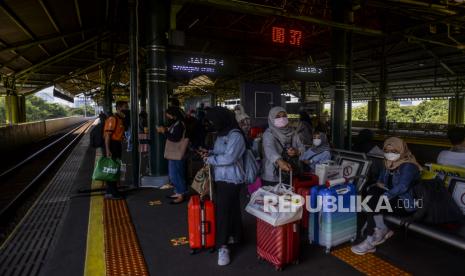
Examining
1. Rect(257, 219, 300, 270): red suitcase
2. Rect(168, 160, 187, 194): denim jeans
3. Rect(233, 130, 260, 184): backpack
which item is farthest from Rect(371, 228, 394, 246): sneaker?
Rect(168, 160, 187, 194): denim jeans

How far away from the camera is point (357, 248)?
332 cm

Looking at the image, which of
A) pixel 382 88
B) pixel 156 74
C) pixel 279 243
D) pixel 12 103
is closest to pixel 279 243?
pixel 279 243

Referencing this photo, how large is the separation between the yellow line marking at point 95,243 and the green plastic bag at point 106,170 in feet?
1.45

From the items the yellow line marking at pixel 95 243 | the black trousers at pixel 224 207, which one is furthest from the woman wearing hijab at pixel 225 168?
the yellow line marking at pixel 95 243

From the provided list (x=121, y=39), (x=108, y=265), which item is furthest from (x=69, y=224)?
(x=121, y=39)

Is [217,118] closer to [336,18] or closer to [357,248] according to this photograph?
[357,248]

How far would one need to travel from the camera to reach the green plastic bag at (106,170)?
5055 millimetres

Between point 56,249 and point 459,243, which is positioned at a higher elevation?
point 459,243

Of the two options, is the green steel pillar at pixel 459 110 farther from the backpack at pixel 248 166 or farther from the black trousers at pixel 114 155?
the backpack at pixel 248 166

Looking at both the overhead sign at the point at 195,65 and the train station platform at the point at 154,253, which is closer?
the train station platform at the point at 154,253

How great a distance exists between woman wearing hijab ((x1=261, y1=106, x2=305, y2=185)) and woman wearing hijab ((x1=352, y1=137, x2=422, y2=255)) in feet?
3.15

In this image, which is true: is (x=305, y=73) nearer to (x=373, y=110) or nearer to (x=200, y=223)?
(x=200, y=223)

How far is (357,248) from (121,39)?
13.9 metres

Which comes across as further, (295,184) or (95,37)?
(95,37)
